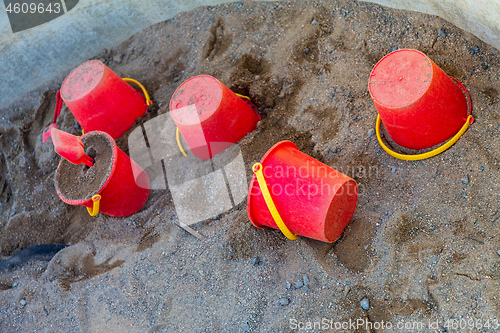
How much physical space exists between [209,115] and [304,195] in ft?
3.23

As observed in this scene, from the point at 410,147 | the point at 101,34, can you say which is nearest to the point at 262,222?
the point at 410,147

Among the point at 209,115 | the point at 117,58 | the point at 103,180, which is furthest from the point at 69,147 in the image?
the point at 117,58

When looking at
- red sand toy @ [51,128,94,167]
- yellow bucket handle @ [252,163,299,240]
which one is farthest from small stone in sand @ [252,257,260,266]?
red sand toy @ [51,128,94,167]

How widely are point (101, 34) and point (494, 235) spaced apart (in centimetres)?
398

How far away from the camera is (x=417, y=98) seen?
92.0 inches

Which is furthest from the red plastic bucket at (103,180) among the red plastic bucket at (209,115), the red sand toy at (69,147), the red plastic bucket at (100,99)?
the red plastic bucket at (209,115)

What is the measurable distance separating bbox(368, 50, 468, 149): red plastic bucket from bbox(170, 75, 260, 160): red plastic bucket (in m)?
1.03

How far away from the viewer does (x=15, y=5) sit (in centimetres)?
405

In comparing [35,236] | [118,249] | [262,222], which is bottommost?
[35,236]

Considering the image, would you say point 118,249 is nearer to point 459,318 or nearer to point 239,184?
point 239,184

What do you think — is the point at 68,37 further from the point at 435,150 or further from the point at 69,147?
the point at 435,150

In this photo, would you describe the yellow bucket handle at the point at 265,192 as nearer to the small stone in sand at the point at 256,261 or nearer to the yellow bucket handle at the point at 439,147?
the small stone in sand at the point at 256,261

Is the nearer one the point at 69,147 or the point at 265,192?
the point at 265,192

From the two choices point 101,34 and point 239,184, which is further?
point 101,34
